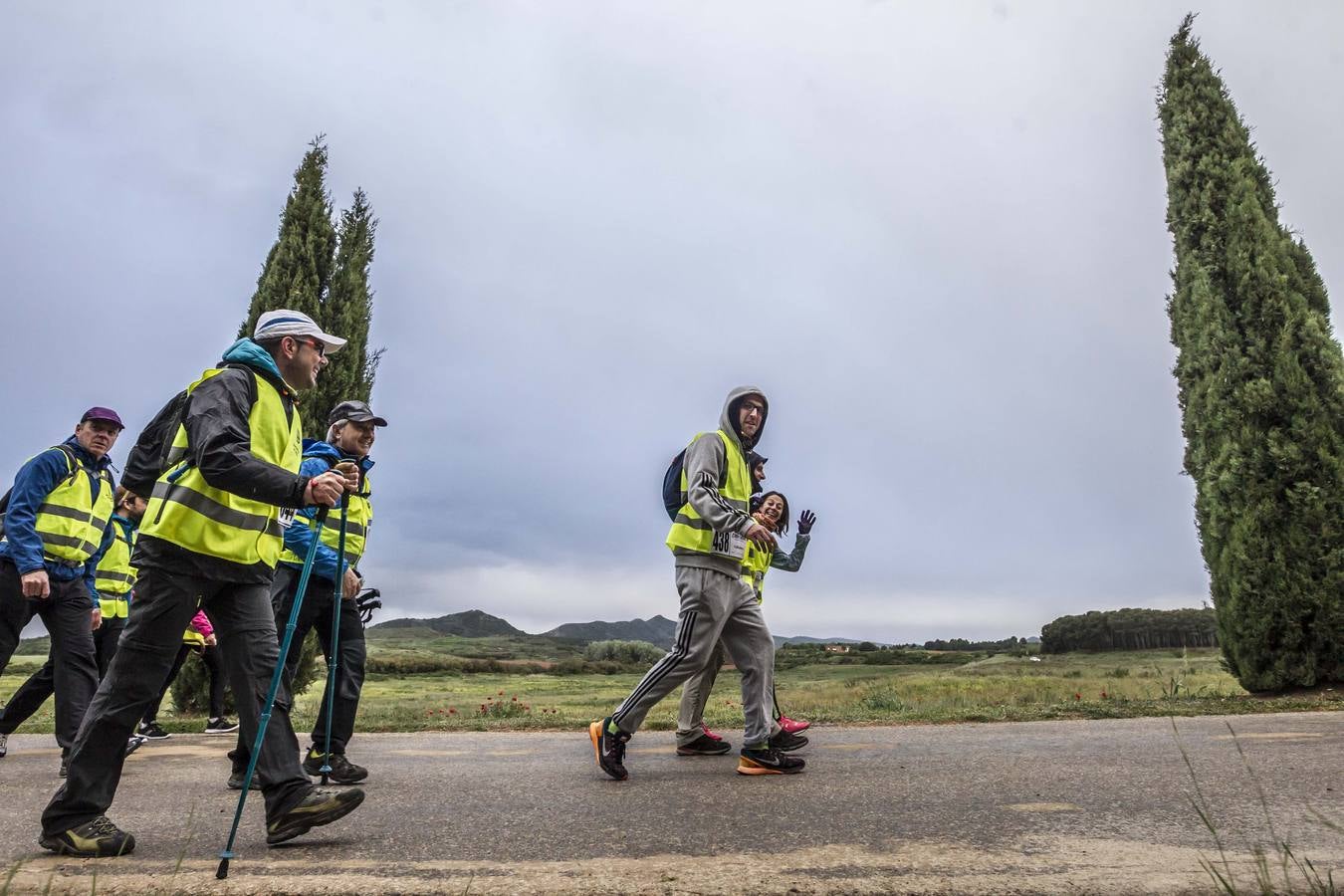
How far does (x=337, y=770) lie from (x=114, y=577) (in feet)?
12.0

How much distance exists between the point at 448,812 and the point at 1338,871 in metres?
3.28

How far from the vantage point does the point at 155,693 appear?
3.38 metres

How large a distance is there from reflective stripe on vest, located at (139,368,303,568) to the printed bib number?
2.37m

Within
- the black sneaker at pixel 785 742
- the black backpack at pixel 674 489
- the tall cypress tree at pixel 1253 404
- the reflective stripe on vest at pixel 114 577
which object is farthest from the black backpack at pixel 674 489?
the tall cypress tree at pixel 1253 404

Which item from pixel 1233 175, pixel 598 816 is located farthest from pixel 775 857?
pixel 1233 175

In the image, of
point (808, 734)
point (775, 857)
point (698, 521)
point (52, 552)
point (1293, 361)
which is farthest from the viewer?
point (1293, 361)

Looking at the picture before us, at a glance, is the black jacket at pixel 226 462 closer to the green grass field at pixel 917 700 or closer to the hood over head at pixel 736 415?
the hood over head at pixel 736 415

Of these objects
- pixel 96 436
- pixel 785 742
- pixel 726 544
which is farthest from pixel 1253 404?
pixel 96 436

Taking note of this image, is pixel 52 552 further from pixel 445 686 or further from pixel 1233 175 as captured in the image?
pixel 445 686

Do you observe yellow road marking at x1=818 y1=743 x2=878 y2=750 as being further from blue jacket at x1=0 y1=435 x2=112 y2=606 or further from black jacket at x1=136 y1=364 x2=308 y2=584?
blue jacket at x1=0 y1=435 x2=112 y2=606

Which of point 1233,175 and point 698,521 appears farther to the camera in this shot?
point 1233,175

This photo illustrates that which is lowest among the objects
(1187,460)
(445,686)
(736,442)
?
(445,686)

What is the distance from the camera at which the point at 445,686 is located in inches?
720

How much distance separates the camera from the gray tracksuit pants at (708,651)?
4.91m
